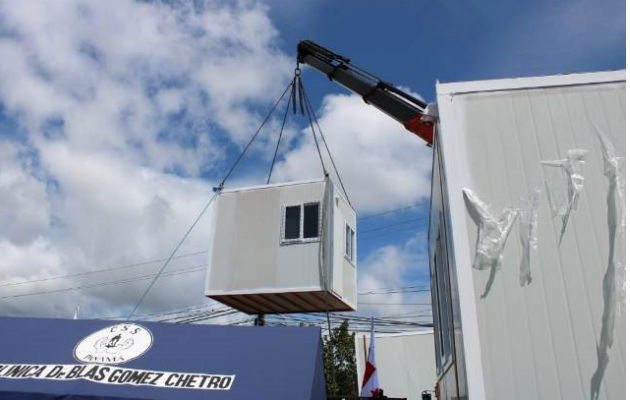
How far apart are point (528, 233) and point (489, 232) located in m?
0.30

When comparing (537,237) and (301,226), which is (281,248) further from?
(537,237)

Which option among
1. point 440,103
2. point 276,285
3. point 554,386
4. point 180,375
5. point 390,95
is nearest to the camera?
point 554,386

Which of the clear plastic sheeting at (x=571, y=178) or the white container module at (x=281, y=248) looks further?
the white container module at (x=281, y=248)

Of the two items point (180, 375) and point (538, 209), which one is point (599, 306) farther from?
point (180, 375)

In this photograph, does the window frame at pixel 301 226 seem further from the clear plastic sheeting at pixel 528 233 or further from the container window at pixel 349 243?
the clear plastic sheeting at pixel 528 233

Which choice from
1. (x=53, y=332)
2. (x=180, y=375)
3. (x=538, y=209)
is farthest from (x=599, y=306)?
(x=53, y=332)

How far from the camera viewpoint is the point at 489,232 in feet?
13.9

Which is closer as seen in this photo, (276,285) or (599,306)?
(599,306)

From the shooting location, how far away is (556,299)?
3977 mm

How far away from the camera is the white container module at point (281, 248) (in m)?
11.1

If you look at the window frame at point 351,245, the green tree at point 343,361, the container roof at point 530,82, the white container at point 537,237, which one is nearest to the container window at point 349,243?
the window frame at point 351,245

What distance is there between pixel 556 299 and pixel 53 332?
4.47m

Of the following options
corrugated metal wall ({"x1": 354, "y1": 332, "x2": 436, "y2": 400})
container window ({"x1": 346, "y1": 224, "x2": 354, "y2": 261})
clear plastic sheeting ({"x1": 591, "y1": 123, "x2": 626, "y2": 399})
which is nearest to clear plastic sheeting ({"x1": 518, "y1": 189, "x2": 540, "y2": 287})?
clear plastic sheeting ({"x1": 591, "y1": 123, "x2": 626, "y2": 399})

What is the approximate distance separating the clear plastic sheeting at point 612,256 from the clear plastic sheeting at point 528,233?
549 millimetres
